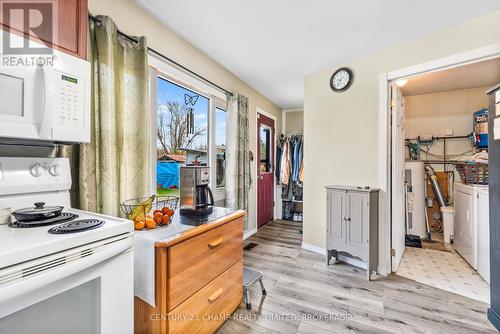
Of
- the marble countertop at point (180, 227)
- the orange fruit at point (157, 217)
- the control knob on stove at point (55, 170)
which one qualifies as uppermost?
the control knob on stove at point (55, 170)

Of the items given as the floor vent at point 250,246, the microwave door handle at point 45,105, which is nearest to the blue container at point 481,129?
the floor vent at point 250,246

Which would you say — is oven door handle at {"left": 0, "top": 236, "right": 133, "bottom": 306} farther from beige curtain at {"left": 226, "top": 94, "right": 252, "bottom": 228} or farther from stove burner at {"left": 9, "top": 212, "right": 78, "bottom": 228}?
beige curtain at {"left": 226, "top": 94, "right": 252, "bottom": 228}

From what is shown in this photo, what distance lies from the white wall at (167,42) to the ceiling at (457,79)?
2318 mm

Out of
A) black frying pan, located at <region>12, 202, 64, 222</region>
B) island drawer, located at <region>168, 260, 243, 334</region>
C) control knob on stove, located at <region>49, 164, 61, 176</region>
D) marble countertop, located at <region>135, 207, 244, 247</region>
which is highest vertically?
control knob on stove, located at <region>49, 164, 61, 176</region>

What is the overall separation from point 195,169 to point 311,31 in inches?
66.2

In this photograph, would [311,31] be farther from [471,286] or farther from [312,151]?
[471,286]

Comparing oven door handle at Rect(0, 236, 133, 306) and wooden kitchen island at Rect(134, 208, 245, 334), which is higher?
oven door handle at Rect(0, 236, 133, 306)

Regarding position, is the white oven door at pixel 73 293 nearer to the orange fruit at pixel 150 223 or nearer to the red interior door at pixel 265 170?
the orange fruit at pixel 150 223

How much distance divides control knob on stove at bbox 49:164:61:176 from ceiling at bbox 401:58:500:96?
3494mm

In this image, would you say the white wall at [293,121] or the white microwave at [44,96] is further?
the white wall at [293,121]

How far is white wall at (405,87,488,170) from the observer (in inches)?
135

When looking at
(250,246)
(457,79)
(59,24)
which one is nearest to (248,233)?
(250,246)

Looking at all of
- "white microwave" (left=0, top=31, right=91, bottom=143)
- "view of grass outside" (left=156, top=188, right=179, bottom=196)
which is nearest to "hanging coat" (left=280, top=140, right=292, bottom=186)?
"view of grass outside" (left=156, top=188, right=179, bottom=196)

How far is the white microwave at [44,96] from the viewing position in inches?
32.9
